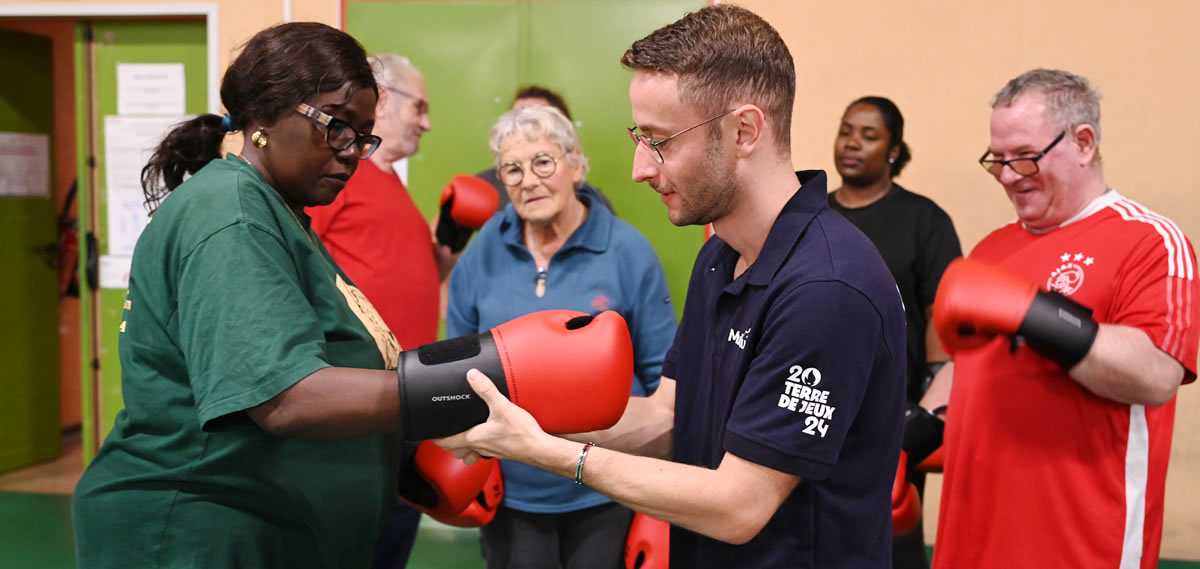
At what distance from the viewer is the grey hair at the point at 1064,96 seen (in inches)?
80.1

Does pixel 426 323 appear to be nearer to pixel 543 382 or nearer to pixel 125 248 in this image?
pixel 543 382

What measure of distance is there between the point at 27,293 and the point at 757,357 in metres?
5.07

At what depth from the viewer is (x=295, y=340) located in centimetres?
121

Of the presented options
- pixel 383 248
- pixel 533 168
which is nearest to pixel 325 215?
pixel 383 248

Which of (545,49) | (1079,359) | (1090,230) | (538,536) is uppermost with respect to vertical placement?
(545,49)

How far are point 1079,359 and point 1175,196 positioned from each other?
2.36 m

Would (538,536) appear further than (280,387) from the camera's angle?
Yes

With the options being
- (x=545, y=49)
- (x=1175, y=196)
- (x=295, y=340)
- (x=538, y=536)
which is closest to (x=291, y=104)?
(x=295, y=340)

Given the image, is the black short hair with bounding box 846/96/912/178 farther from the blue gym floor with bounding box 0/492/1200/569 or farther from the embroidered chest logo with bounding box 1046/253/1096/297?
the blue gym floor with bounding box 0/492/1200/569

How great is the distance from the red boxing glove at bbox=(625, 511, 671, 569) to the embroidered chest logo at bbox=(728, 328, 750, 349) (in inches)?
23.7

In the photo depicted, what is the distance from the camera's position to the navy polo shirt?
1188mm

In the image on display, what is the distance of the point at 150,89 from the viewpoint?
14.3ft

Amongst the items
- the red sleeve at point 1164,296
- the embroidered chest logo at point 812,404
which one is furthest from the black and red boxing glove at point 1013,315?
the embroidered chest logo at point 812,404

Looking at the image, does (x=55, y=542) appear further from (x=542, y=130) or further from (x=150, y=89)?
(x=542, y=130)
